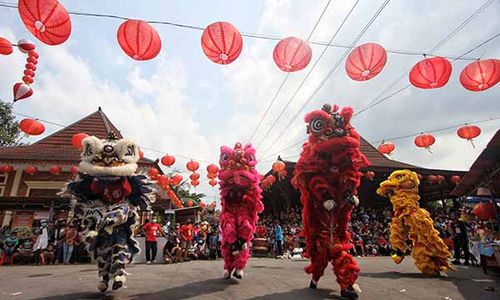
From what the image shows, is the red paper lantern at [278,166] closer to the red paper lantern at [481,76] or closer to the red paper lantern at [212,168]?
the red paper lantern at [212,168]

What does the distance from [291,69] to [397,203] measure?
167 inches

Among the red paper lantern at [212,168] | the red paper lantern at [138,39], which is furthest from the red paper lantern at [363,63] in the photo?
the red paper lantern at [212,168]

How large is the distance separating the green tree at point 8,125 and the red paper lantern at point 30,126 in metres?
17.3

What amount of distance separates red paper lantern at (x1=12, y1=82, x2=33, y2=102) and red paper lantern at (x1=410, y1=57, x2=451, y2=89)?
8926 millimetres

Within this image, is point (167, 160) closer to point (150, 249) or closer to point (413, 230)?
point (150, 249)

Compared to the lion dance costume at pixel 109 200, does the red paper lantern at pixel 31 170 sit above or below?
above

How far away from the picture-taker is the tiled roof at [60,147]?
51.2ft

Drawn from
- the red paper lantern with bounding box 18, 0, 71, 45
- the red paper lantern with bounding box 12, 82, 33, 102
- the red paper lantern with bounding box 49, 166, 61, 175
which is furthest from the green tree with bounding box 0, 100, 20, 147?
the red paper lantern with bounding box 18, 0, 71, 45

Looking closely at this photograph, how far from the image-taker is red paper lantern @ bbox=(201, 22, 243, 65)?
5938 millimetres

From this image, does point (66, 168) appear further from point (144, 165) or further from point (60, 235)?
point (60, 235)

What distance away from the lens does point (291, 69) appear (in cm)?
655

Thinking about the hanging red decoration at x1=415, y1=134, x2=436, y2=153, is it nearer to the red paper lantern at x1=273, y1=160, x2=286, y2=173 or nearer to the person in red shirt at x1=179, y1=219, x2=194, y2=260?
the red paper lantern at x1=273, y1=160, x2=286, y2=173

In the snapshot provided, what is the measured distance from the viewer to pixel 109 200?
524cm

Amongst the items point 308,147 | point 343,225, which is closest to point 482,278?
point 343,225
